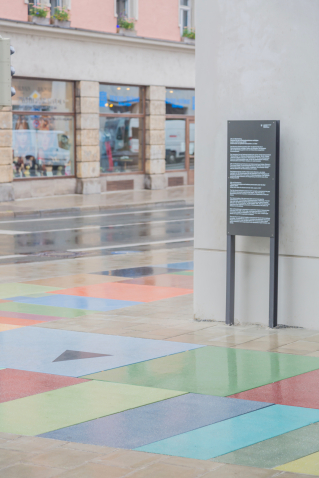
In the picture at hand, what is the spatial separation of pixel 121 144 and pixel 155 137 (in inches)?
56.9

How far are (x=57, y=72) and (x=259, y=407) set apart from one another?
80.3 feet

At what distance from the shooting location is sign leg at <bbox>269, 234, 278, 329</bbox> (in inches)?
314

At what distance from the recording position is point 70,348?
726 centimetres

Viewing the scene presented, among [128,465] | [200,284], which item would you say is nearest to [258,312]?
[200,284]

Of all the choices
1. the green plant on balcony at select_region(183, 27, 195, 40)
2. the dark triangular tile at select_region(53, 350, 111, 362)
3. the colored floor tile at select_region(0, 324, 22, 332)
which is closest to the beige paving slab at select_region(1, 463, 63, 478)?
the dark triangular tile at select_region(53, 350, 111, 362)

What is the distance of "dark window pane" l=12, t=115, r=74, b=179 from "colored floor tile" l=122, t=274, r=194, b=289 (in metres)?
17.2

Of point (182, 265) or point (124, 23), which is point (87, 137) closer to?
point (124, 23)

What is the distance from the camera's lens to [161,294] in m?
10.3

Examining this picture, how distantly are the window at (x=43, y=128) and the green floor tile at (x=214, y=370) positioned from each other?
71.9ft

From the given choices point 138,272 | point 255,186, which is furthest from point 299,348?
point 138,272

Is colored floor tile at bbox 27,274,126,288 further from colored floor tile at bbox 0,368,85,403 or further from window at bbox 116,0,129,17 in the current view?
window at bbox 116,0,129,17

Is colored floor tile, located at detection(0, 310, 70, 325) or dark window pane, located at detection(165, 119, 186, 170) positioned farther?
dark window pane, located at detection(165, 119, 186, 170)

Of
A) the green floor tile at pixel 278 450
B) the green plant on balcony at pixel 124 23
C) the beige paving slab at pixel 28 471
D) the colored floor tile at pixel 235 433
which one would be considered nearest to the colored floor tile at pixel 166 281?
the colored floor tile at pixel 235 433

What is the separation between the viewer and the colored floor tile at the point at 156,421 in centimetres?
484
